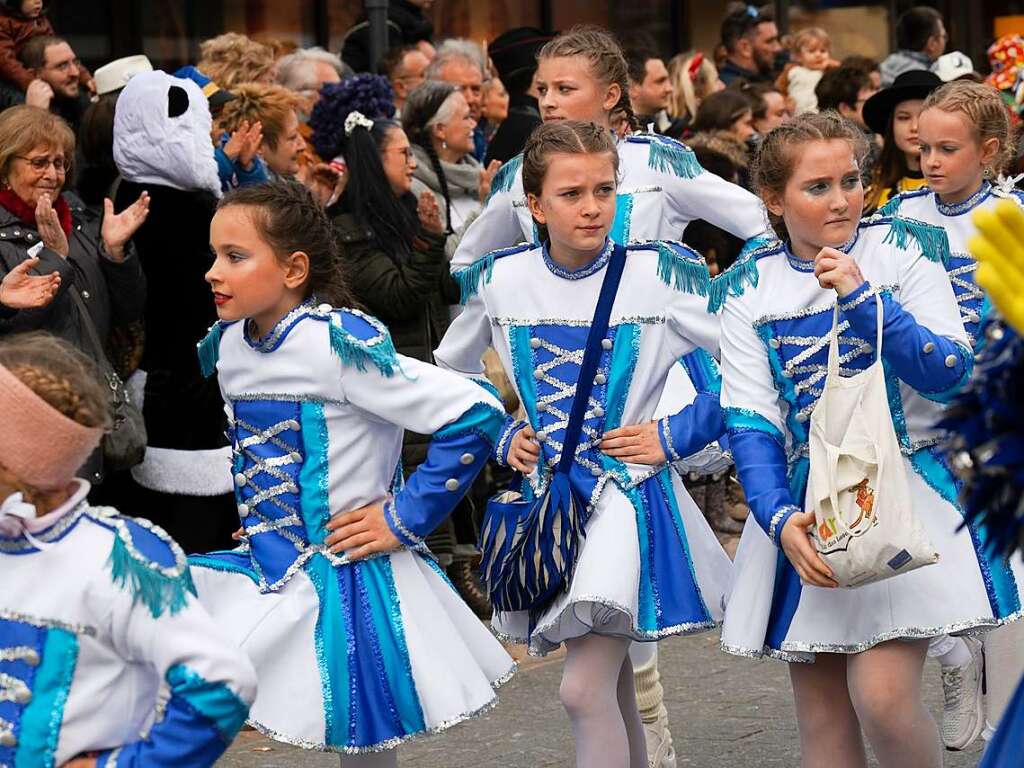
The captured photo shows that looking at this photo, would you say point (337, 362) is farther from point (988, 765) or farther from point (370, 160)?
point (370, 160)

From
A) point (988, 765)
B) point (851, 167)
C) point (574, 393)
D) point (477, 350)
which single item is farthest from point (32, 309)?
point (988, 765)

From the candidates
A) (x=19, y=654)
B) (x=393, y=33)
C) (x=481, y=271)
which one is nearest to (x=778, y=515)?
(x=481, y=271)

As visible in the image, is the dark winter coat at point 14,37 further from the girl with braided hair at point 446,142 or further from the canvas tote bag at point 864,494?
the canvas tote bag at point 864,494

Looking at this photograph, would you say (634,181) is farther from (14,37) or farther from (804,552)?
(14,37)

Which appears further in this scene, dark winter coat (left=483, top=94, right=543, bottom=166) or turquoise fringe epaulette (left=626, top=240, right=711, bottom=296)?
dark winter coat (left=483, top=94, right=543, bottom=166)

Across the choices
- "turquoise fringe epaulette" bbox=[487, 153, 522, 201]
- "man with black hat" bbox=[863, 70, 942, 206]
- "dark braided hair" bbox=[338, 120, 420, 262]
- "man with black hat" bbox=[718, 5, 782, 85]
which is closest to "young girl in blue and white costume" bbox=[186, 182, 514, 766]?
"turquoise fringe epaulette" bbox=[487, 153, 522, 201]

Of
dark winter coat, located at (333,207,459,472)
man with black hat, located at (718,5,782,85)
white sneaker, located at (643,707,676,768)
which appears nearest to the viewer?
white sneaker, located at (643,707,676,768)

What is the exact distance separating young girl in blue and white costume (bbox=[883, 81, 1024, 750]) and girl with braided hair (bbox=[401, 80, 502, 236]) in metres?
2.66

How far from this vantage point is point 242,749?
6.50m

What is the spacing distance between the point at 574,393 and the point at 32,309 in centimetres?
201

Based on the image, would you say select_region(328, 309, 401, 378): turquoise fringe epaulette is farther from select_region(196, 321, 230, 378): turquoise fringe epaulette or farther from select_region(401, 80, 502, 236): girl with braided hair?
select_region(401, 80, 502, 236): girl with braided hair

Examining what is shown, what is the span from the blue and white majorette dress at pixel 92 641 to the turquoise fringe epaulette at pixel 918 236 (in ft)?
7.18

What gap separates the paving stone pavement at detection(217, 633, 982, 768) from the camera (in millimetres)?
6234

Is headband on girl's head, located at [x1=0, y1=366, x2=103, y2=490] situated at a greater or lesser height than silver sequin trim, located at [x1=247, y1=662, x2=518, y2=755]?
greater
